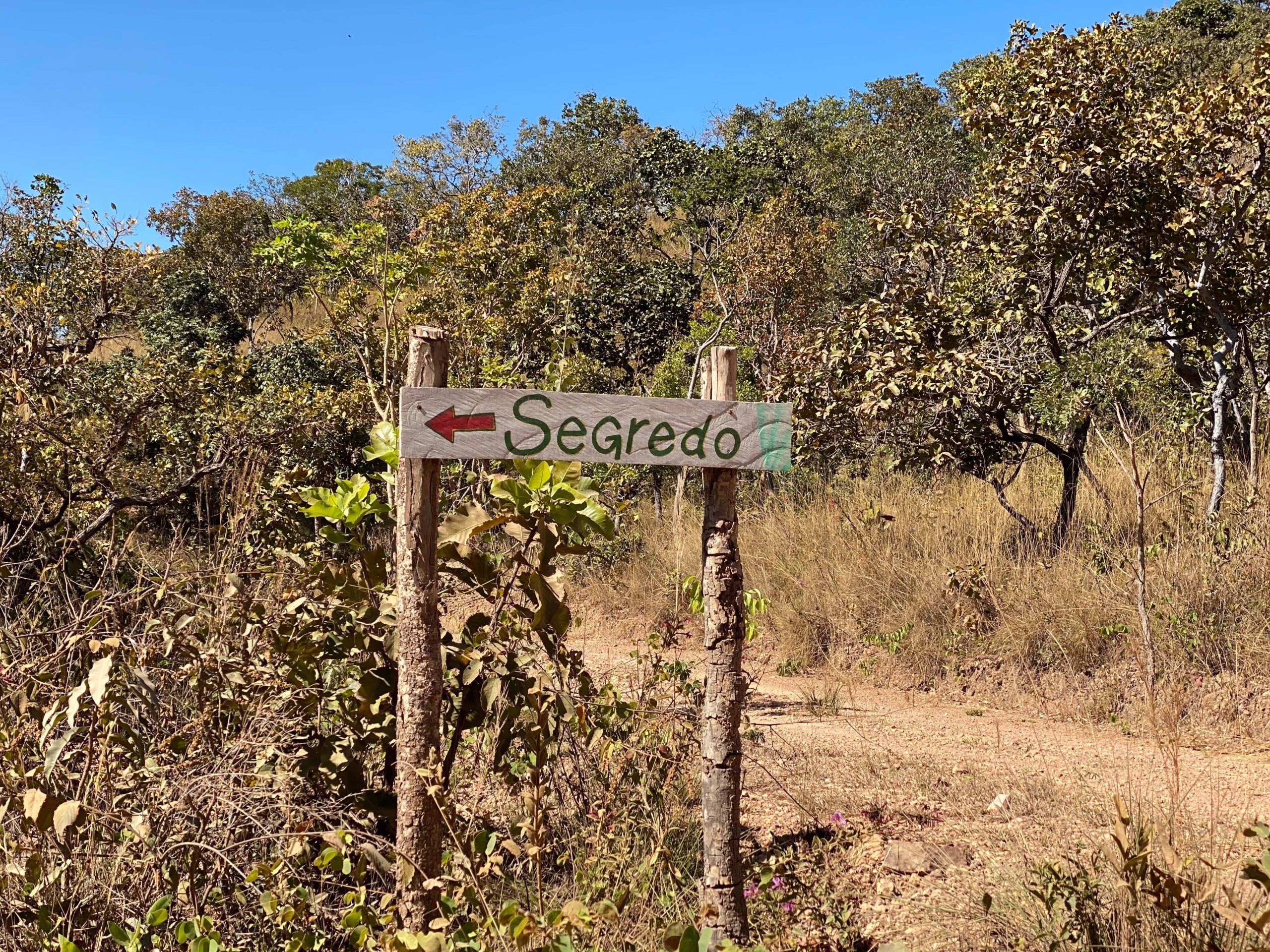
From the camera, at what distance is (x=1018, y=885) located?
307cm

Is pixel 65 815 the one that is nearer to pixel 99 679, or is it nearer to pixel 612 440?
pixel 99 679

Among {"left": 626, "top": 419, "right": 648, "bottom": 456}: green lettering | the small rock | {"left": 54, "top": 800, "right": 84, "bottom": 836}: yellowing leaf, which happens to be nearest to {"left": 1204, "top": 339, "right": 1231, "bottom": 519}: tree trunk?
the small rock

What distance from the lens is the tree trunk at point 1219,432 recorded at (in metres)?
6.50

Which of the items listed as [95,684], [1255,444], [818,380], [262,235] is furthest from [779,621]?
[262,235]

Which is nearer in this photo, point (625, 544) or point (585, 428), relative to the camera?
point (585, 428)

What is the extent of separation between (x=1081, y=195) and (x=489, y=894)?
18.4ft

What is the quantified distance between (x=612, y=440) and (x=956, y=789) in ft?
8.20

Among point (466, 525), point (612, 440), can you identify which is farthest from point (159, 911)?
point (612, 440)

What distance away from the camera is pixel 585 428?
2.74m

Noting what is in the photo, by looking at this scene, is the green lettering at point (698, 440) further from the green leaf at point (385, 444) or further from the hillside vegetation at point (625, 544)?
the green leaf at point (385, 444)

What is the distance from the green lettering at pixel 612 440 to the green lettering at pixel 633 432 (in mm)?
19

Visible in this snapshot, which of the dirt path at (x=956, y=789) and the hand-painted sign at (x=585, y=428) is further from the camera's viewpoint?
the dirt path at (x=956, y=789)

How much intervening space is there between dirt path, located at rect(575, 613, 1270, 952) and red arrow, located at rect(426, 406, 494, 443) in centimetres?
194

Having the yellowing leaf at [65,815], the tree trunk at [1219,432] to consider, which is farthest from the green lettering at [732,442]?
the tree trunk at [1219,432]
